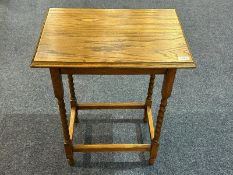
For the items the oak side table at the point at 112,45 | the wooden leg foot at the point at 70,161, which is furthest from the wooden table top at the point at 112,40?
the wooden leg foot at the point at 70,161

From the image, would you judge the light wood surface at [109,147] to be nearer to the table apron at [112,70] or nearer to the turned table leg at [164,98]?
the turned table leg at [164,98]

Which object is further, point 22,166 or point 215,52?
point 215,52

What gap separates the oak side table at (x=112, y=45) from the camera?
1074mm

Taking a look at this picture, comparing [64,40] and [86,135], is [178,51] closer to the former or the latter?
[64,40]

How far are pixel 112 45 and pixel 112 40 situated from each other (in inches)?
1.4

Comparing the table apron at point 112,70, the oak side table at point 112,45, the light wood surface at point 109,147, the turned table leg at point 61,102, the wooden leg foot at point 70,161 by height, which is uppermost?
the oak side table at point 112,45

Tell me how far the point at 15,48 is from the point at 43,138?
3.10ft

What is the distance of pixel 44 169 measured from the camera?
1.54 m

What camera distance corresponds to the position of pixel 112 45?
115 centimetres

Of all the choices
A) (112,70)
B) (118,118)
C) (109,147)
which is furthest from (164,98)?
(118,118)

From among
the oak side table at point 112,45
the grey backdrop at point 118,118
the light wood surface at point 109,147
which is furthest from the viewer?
the grey backdrop at point 118,118

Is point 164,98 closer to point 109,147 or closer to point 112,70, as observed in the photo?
point 112,70

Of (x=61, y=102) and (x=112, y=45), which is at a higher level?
(x=112, y=45)

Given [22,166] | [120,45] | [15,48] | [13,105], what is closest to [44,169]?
[22,166]
